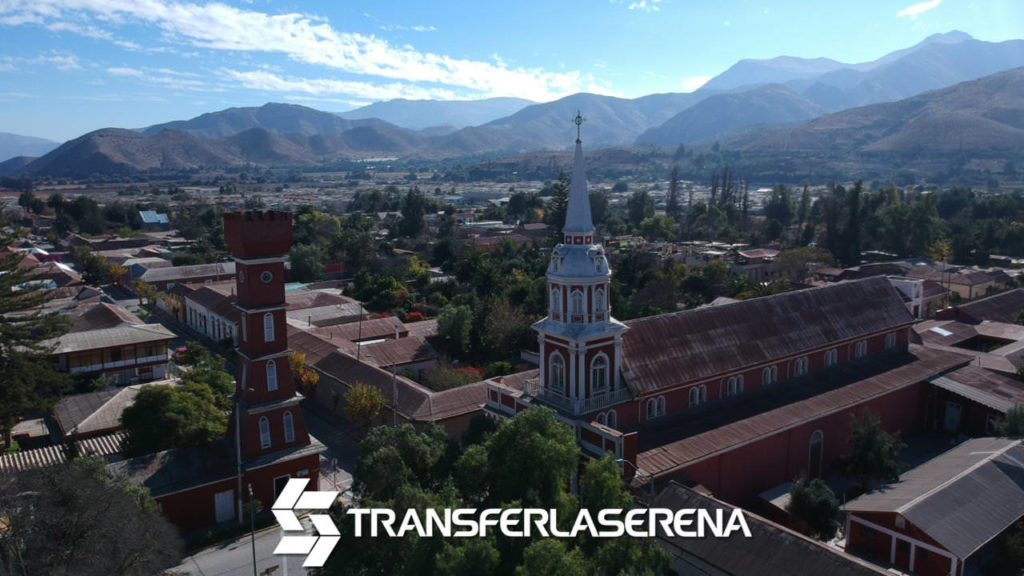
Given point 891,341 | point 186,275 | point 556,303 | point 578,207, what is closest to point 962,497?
point 556,303

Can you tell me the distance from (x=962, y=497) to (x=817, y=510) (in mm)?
4082

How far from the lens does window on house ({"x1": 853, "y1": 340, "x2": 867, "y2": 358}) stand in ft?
101

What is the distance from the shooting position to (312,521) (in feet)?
56.2

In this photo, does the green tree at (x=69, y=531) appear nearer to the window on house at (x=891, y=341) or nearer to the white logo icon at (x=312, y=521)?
the white logo icon at (x=312, y=521)

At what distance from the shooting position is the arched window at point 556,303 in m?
23.5

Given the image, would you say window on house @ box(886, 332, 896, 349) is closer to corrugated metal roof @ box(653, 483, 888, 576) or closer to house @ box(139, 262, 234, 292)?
corrugated metal roof @ box(653, 483, 888, 576)

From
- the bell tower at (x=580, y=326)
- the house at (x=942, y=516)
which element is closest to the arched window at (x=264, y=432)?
the bell tower at (x=580, y=326)

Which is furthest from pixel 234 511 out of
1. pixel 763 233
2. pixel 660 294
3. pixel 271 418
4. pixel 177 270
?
pixel 763 233

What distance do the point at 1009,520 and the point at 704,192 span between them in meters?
169

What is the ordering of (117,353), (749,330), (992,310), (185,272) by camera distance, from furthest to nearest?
1. (185,272)
2. (992,310)
3. (117,353)
4. (749,330)

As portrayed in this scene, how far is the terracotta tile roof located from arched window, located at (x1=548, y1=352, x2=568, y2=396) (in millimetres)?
3132

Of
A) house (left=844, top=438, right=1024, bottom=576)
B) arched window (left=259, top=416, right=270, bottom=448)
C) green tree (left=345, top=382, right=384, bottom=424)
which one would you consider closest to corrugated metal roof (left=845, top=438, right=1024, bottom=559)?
house (left=844, top=438, right=1024, bottom=576)

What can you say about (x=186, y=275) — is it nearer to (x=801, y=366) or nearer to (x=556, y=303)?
(x=556, y=303)

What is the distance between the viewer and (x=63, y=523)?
1507cm
